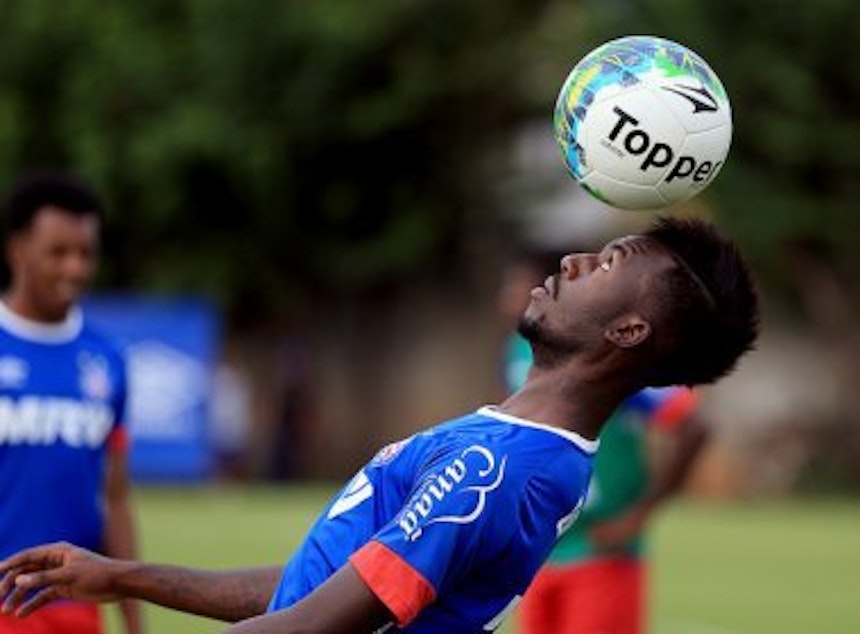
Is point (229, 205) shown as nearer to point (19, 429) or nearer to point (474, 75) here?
point (474, 75)

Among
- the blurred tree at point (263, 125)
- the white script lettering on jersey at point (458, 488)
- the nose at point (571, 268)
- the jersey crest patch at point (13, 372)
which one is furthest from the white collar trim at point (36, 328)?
the blurred tree at point (263, 125)

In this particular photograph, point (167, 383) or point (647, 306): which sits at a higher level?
point (647, 306)

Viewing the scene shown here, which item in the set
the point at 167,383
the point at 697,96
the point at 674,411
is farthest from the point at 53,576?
the point at 167,383

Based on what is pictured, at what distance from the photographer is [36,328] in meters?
7.05

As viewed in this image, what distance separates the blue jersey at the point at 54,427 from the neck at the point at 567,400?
8.17 feet

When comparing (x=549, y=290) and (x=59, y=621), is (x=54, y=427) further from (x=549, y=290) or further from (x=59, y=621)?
(x=549, y=290)

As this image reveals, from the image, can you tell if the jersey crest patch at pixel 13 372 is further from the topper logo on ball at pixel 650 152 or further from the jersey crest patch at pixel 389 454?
the topper logo on ball at pixel 650 152

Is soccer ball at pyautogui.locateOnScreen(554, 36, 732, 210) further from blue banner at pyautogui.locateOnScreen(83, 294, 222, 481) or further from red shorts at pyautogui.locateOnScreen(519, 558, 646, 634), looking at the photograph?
blue banner at pyautogui.locateOnScreen(83, 294, 222, 481)

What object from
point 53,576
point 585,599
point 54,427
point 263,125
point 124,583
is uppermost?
point 53,576

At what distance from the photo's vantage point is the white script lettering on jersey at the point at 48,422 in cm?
680

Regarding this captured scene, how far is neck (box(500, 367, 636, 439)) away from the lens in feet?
15.3

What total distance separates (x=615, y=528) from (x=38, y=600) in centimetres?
430

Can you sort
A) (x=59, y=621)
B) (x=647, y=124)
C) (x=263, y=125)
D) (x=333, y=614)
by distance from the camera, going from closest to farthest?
(x=333, y=614) → (x=647, y=124) → (x=59, y=621) → (x=263, y=125)

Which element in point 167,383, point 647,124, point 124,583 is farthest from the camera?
point 167,383
